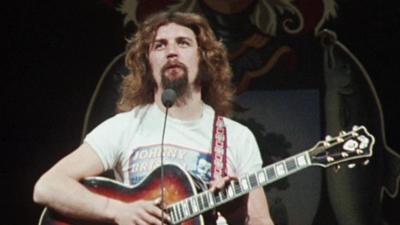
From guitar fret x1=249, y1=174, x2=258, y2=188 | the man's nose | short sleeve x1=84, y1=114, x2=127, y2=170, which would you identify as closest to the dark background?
short sleeve x1=84, y1=114, x2=127, y2=170

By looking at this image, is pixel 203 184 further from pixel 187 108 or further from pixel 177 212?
pixel 187 108

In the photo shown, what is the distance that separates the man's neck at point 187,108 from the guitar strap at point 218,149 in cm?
7

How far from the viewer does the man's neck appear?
143 inches

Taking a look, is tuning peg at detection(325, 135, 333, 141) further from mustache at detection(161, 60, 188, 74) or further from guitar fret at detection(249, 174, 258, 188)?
mustache at detection(161, 60, 188, 74)

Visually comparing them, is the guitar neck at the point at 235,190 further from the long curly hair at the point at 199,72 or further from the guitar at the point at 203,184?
the long curly hair at the point at 199,72

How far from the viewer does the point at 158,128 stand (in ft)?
11.9

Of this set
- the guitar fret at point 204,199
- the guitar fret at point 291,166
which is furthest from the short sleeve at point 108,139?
the guitar fret at point 291,166

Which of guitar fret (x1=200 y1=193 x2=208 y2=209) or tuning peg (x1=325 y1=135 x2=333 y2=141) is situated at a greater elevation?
tuning peg (x1=325 y1=135 x2=333 y2=141)

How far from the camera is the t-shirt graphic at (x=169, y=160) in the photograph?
3523 millimetres

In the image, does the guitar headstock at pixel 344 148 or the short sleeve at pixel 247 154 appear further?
the short sleeve at pixel 247 154

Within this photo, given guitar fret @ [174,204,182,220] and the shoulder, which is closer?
guitar fret @ [174,204,182,220]

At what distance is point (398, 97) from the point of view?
367cm

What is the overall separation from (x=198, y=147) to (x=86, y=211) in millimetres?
418

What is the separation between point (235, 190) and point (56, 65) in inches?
32.2
